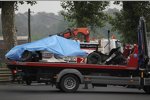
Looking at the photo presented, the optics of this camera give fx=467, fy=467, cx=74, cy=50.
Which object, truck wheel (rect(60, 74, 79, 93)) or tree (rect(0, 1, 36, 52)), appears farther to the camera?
tree (rect(0, 1, 36, 52))

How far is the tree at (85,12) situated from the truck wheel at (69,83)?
17188 mm

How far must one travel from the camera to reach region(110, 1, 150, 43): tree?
113 ft

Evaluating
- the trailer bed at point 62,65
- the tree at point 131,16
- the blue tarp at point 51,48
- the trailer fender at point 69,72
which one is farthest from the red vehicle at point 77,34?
the trailer fender at point 69,72

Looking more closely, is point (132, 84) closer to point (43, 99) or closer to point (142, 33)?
point (142, 33)

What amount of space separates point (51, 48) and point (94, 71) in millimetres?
2189

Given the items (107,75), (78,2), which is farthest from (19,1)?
(107,75)

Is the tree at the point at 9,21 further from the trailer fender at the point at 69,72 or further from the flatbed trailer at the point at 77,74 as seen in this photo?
the trailer fender at the point at 69,72

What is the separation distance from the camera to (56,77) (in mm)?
19375

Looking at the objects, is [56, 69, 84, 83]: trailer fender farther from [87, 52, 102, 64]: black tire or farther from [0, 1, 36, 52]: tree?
[0, 1, 36, 52]: tree

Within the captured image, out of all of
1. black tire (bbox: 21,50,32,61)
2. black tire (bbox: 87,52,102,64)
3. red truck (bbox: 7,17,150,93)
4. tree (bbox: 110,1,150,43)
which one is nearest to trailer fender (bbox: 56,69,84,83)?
red truck (bbox: 7,17,150,93)

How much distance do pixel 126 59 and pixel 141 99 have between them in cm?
339

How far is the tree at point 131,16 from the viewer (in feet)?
113

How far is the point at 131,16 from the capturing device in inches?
1385

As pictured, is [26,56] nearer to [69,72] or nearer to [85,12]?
[69,72]
